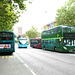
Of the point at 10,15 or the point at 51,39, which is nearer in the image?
the point at 10,15

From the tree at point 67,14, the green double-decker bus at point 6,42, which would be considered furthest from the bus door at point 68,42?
the tree at point 67,14

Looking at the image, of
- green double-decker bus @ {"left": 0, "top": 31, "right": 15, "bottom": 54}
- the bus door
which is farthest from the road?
the bus door

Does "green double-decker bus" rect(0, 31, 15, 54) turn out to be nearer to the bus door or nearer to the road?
the road

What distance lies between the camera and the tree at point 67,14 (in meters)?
34.2

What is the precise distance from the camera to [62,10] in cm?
3519

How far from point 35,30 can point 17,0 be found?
80592mm

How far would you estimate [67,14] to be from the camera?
3459cm

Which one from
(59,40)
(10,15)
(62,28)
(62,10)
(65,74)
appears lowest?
(65,74)

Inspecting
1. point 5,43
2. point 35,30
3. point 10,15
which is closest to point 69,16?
point 10,15

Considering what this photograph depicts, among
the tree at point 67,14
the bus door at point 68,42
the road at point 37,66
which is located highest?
the tree at point 67,14

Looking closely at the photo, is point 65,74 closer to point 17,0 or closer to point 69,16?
point 17,0

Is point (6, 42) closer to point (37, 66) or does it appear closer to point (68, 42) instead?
point (68, 42)

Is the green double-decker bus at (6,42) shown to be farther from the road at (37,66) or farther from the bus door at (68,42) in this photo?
the bus door at (68,42)

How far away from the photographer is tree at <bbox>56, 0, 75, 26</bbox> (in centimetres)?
3425
